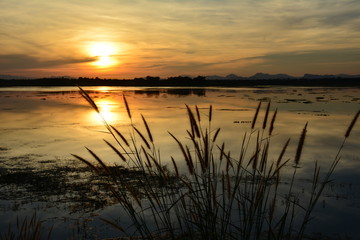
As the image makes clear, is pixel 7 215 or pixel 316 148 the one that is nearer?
A: pixel 7 215

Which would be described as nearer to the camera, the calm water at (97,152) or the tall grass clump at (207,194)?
the tall grass clump at (207,194)

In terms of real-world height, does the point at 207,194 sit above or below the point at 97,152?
above

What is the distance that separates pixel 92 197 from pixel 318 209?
14.7 feet

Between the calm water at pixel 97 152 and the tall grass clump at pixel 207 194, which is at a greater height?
the tall grass clump at pixel 207 194

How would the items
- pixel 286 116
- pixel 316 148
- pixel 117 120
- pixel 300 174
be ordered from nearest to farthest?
pixel 300 174
pixel 316 148
pixel 117 120
pixel 286 116

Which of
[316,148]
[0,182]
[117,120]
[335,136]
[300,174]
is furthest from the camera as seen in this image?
[117,120]

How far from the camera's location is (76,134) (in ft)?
51.6

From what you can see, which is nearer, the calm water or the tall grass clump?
the tall grass clump

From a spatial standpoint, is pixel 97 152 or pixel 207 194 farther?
pixel 97 152

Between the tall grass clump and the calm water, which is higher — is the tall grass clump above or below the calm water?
above

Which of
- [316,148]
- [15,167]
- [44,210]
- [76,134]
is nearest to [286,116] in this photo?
[316,148]

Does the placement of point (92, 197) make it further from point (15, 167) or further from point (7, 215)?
point (15, 167)

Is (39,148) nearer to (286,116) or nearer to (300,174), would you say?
(300,174)

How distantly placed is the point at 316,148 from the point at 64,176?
8.40 m
